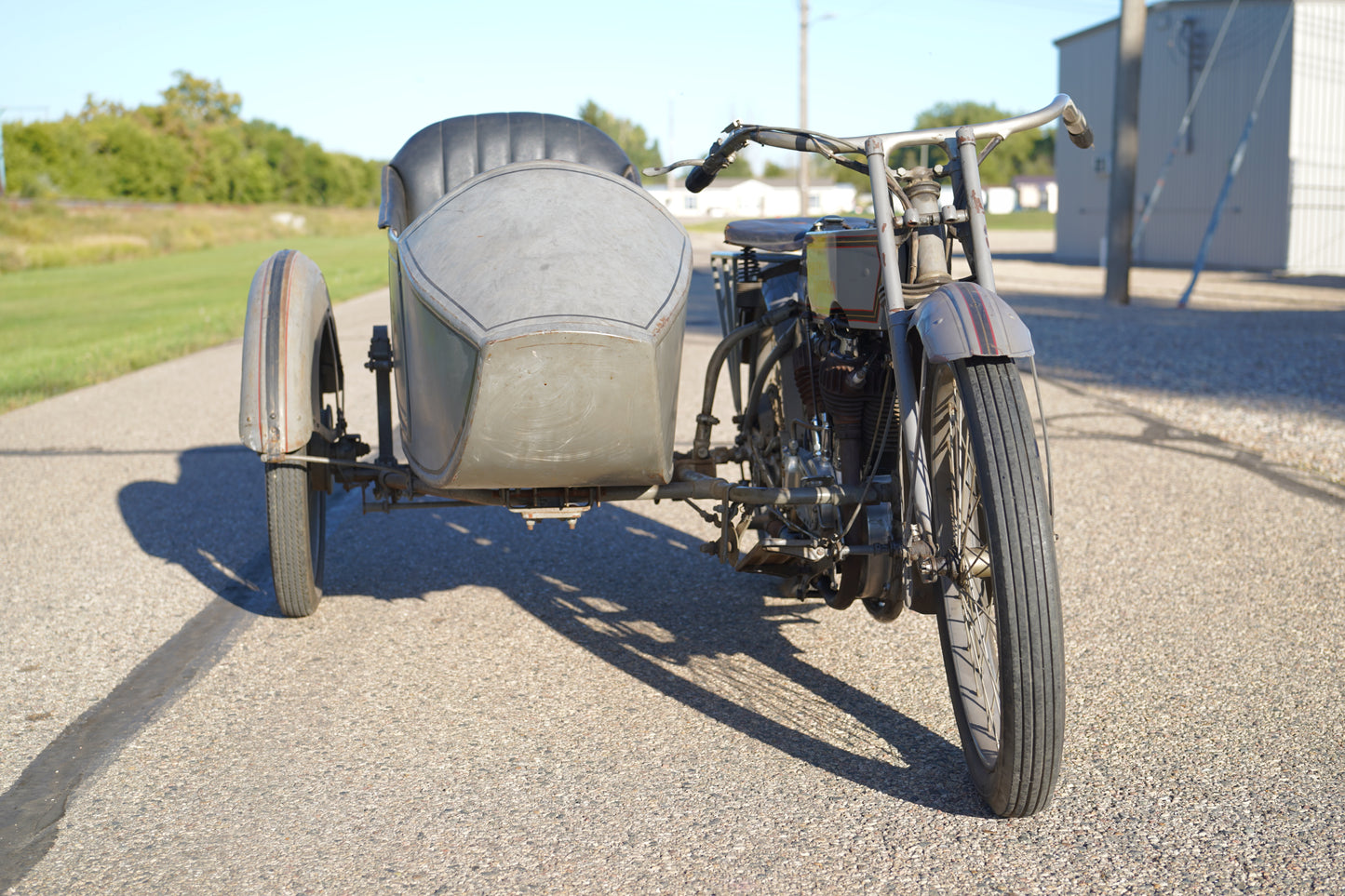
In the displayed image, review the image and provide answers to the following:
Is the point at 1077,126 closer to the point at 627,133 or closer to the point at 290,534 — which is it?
the point at 290,534

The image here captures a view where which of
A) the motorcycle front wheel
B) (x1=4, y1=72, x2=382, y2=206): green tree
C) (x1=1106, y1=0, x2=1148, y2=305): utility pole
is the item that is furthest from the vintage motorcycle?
(x1=4, y1=72, x2=382, y2=206): green tree

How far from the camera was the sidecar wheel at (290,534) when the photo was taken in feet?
13.7

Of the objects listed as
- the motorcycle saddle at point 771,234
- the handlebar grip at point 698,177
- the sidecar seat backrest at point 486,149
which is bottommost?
the motorcycle saddle at point 771,234

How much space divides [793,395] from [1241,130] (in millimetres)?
26105

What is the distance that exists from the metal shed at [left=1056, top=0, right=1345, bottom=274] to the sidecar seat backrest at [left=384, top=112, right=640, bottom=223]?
66.0ft

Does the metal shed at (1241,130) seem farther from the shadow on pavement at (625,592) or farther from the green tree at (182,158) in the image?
the green tree at (182,158)

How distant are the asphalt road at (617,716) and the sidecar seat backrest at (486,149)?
1677mm

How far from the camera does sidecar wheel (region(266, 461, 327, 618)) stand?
4188 millimetres

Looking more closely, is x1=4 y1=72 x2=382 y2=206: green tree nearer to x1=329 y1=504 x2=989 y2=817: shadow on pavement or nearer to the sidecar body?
x1=329 y1=504 x2=989 y2=817: shadow on pavement

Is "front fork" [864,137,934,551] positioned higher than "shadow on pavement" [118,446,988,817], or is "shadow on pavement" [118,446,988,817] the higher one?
"front fork" [864,137,934,551]

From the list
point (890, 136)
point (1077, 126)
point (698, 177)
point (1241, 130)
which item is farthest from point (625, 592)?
point (1241, 130)

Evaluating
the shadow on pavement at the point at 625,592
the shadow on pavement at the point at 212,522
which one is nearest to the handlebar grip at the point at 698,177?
the shadow on pavement at the point at 625,592

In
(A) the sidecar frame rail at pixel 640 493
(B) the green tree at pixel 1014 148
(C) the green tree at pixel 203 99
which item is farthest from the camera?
(B) the green tree at pixel 1014 148

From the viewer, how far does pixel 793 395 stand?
3922mm
